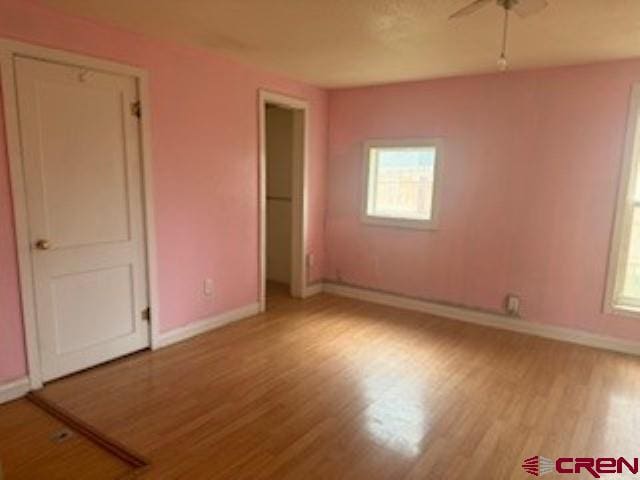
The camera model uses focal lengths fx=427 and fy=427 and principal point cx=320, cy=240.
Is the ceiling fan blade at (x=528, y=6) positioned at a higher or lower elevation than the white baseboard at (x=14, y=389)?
higher

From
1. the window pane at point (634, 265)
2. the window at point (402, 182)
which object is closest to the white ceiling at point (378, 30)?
the window at point (402, 182)

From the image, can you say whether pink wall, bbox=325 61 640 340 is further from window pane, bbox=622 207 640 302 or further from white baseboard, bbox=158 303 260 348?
white baseboard, bbox=158 303 260 348

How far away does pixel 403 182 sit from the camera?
4.62 m

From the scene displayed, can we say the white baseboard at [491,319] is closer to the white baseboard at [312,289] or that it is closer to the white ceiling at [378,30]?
the white baseboard at [312,289]

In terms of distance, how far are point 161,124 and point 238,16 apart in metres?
1.05

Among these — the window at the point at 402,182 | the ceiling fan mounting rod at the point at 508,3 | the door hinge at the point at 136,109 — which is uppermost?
the ceiling fan mounting rod at the point at 508,3

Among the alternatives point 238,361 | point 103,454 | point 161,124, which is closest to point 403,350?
point 238,361

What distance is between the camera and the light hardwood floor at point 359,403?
2.14m

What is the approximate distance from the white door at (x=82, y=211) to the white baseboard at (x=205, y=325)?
0.24 m

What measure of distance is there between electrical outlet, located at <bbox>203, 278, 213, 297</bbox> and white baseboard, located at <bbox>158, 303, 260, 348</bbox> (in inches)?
8.7

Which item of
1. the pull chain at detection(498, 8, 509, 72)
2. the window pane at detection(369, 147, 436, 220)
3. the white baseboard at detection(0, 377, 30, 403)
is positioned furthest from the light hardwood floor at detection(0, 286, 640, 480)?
the pull chain at detection(498, 8, 509, 72)

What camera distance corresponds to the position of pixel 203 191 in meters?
3.61

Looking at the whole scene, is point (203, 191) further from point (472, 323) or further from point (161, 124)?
point (472, 323)

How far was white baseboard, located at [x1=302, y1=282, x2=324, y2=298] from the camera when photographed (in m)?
4.98
